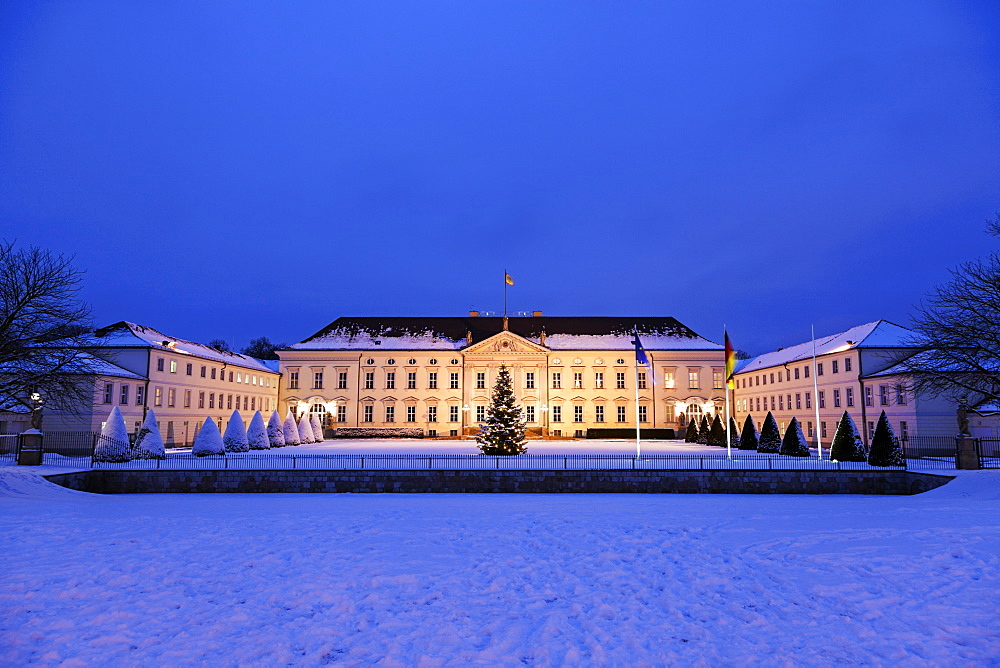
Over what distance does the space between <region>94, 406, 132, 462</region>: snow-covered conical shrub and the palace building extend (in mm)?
33451

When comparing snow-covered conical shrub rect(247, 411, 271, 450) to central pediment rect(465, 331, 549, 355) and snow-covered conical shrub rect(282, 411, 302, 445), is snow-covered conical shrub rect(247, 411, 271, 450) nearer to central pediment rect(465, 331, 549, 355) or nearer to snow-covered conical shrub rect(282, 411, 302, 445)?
snow-covered conical shrub rect(282, 411, 302, 445)

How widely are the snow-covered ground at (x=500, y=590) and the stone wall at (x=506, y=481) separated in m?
8.96

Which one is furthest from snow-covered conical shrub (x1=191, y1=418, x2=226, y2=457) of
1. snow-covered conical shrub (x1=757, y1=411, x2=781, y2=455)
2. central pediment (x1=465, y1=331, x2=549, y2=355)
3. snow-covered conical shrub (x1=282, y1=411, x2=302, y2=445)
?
central pediment (x1=465, y1=331, x2=549, y2=355)

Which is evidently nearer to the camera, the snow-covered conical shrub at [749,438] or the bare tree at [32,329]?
the bare tree at [32,329]

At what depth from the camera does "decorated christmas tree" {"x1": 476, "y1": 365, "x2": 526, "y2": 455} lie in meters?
34.1

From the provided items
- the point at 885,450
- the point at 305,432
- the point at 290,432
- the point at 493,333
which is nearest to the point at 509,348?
the point at 493,333

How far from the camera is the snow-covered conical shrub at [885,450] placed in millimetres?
27578

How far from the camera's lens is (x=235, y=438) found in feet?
124

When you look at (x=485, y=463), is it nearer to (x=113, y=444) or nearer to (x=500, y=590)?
(x=113, y=444)

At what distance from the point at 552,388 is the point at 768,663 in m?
57.9

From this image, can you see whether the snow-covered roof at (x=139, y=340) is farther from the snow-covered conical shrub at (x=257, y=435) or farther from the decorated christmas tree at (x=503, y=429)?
the decorated christmas tree at (x=503, y=429)

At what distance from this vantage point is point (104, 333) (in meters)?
47.3

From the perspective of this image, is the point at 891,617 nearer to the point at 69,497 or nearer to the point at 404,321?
the point at 69,497

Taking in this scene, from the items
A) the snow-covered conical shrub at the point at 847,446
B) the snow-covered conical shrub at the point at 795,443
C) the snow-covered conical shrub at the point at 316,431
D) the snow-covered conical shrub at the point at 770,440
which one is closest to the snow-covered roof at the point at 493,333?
the snow-covered conical shrub at the point at 316,431
